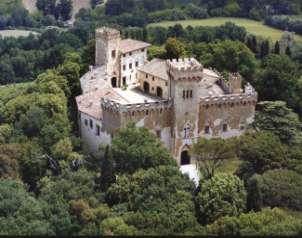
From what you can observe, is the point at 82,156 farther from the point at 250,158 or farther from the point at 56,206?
the point at 250,158

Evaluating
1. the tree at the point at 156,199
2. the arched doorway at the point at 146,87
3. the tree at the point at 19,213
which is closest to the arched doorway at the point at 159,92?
the arched doorway at the point at 146,87

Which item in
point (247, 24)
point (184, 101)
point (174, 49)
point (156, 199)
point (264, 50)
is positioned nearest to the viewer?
point (156, 199)

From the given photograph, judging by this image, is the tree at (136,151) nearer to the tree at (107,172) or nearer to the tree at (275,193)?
the tree at (107,172)

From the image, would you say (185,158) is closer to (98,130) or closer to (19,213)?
(98,130)

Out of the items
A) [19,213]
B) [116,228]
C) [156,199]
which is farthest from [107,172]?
[116,228]

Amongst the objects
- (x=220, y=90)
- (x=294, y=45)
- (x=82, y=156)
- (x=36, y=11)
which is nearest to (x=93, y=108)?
(x=82, y=156)

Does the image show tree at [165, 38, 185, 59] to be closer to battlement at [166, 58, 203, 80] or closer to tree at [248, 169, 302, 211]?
battlement at [166, 58, 203, 80]
